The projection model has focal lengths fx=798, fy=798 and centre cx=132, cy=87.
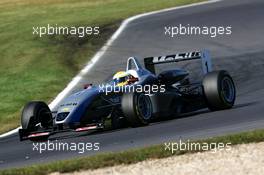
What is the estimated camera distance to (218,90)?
13.9 metres

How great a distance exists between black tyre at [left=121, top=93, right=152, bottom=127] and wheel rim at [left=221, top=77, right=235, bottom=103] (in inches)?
58.2

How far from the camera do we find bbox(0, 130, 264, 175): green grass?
9992 mm

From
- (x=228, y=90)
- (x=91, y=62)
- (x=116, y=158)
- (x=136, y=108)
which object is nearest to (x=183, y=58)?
(x=228, y=90)

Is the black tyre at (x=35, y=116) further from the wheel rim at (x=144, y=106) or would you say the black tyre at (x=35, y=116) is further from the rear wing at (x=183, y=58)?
the rear wing at (x=183, y=58)

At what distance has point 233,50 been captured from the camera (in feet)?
69.9

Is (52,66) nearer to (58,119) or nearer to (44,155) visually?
(58,119)

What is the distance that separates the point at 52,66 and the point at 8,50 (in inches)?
125

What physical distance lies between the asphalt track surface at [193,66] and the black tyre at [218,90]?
0.19 meters

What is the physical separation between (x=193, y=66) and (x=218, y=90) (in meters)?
6.25

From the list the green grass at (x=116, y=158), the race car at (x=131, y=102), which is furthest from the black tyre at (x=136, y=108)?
the green grass at (x=116, y=158)

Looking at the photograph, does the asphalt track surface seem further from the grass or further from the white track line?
the grass

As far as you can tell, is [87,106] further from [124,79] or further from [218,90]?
[218,90]

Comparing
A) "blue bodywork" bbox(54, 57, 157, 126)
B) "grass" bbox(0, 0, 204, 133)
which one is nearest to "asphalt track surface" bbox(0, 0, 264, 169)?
"blue bodywork" bbox(54, 57, 157, 126)

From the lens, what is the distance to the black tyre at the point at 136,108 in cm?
1292
